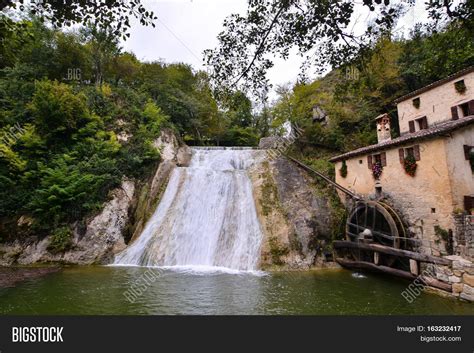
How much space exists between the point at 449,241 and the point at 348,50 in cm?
866

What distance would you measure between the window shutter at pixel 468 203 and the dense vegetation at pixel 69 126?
8.93 m

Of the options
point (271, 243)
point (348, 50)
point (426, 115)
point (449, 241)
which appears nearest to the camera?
point (348, 50)

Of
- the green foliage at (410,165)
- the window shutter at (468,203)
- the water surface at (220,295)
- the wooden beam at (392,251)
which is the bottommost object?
the water surface at (220,295)

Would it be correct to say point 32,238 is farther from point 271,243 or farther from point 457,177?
point 457,177

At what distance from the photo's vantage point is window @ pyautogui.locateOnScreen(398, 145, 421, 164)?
11062 mm

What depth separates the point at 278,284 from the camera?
9586 mm

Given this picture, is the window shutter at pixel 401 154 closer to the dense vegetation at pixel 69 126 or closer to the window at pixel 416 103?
the window at pixel 416 103

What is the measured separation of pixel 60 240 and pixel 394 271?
15.5 m

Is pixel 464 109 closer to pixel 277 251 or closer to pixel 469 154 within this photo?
pixel 469 154

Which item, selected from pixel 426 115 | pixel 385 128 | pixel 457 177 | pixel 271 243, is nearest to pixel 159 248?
pixel 271 243

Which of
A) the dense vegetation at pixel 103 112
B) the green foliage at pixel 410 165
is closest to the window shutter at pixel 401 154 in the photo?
the green foliage at pixel 410 165

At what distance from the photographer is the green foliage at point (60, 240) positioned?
42.2ft

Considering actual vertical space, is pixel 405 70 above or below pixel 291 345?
above

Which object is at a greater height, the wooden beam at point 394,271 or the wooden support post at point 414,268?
the wooden support post at point 414,268
